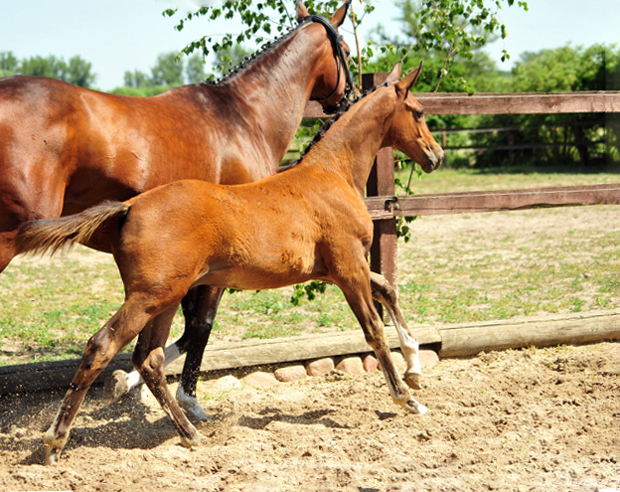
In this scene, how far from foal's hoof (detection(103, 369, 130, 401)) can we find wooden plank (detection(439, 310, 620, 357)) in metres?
2.39

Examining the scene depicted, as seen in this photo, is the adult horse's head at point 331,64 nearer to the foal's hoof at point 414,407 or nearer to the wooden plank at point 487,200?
the wooden plank at point 487,200

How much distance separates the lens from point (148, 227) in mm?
3039

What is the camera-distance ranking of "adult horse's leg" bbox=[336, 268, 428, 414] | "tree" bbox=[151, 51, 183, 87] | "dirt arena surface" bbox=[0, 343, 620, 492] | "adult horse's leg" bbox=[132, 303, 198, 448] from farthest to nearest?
"tree" bbox=[151, 51, 183, 87]
"adult horse's leg" bbox=[336, 268, 428, 414]
"adult horse's leg" bbox=[132, 303, 198, 448]
"dirt arena surface" bbox=[0, 343, 620, 492]

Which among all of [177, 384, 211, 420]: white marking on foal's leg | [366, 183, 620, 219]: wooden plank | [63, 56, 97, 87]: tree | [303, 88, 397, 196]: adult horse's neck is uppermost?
[63, 56, 97, 87]: tree

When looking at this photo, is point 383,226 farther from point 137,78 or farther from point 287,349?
point 137,78

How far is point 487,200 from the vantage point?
5246mm

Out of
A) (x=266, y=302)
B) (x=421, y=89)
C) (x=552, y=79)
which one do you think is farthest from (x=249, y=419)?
(x=552, y=79)

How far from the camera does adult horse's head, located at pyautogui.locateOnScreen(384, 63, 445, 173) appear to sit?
4105 millimetres

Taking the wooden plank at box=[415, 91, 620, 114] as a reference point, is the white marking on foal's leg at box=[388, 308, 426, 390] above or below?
below

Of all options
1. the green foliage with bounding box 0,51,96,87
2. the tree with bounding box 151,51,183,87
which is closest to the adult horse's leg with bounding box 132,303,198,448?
the green foliage with bounding box 0,51,96,87

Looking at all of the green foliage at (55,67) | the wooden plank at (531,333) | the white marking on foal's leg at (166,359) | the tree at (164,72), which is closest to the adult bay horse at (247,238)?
the white marking on foal's leg at (166,359)

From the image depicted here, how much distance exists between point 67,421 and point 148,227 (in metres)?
1.02

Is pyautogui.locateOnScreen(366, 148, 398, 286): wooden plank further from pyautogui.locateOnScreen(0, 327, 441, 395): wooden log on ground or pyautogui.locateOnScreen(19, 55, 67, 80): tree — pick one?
pyautogui.locateOnScreen(19, 55, 67, 80): tree

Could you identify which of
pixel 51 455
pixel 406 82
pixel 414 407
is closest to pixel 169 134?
pixel 406 82
